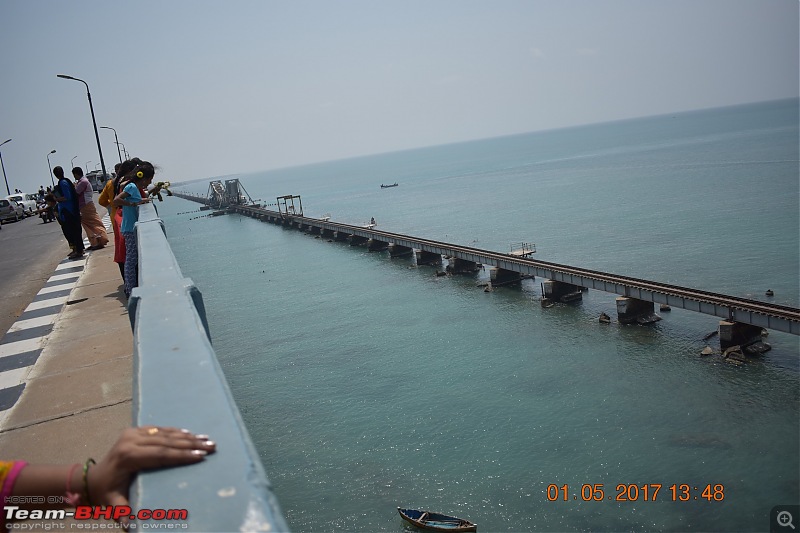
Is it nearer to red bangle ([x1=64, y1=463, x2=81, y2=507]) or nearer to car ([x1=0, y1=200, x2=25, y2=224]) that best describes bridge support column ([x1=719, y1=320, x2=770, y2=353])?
red bangle ([x1=64, y1=463, x2=81, y2=507])

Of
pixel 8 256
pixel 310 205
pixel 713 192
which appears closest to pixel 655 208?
pixel 713 192

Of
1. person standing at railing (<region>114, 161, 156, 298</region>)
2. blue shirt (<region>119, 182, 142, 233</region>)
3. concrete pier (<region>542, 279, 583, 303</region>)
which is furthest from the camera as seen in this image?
concrete pier (<region>542, 279, 583, 303</region>)

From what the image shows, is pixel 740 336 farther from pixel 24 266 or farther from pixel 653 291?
pixel 24 266

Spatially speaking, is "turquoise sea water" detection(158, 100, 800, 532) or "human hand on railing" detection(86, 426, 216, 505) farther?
"turquoise sea water" detection(158, 100, 800, 532)

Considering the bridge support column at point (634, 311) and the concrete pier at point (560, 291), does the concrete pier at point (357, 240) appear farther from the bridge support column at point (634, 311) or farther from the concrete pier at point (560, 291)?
the bridge support column at point (634, 311)

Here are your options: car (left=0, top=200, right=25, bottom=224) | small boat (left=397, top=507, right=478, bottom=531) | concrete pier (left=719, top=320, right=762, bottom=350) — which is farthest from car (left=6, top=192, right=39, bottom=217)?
concrete pier (left=719, top=320, right=762, bottom=350)

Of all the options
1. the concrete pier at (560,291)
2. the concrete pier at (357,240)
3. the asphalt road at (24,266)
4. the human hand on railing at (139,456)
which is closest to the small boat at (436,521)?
the asphalt road at (24,266)
